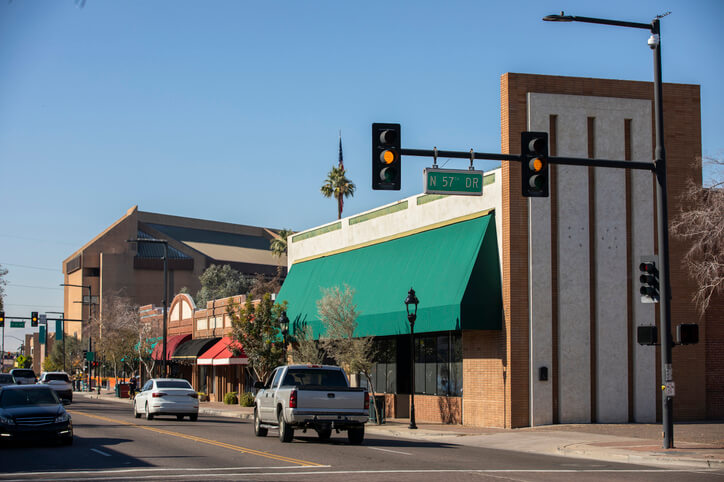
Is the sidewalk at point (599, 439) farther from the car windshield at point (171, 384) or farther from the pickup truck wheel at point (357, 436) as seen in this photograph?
the car windshield at point (171, 384)

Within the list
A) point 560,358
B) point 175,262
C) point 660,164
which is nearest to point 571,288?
point 560,358

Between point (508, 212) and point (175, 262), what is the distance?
10199cm

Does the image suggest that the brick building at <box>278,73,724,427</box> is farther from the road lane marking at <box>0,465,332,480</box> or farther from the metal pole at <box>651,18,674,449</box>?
the road lane marking at <box>0,465,332,480</box>

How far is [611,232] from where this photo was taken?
29719 mm

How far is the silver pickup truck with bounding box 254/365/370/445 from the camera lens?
2159cm

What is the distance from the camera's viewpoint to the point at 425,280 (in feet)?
105

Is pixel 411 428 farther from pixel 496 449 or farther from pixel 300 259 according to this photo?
pixel 300 259

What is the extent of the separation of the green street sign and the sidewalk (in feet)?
22.4

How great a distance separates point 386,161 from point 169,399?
19508 mm

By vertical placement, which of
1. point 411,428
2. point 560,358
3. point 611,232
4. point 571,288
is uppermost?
point 611,232

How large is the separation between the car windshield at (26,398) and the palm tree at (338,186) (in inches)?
2318

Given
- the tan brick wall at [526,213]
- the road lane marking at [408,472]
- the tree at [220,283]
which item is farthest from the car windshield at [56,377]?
the tree at [220,283]

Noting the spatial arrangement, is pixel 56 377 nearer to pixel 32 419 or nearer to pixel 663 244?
pixel 32 419

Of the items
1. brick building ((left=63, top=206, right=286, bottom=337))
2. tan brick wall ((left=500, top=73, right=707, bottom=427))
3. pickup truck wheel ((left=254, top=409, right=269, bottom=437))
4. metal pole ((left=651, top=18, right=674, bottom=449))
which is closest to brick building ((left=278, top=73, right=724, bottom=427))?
tan brick wall ((left=500, top=73, right=707, bottom=427))
